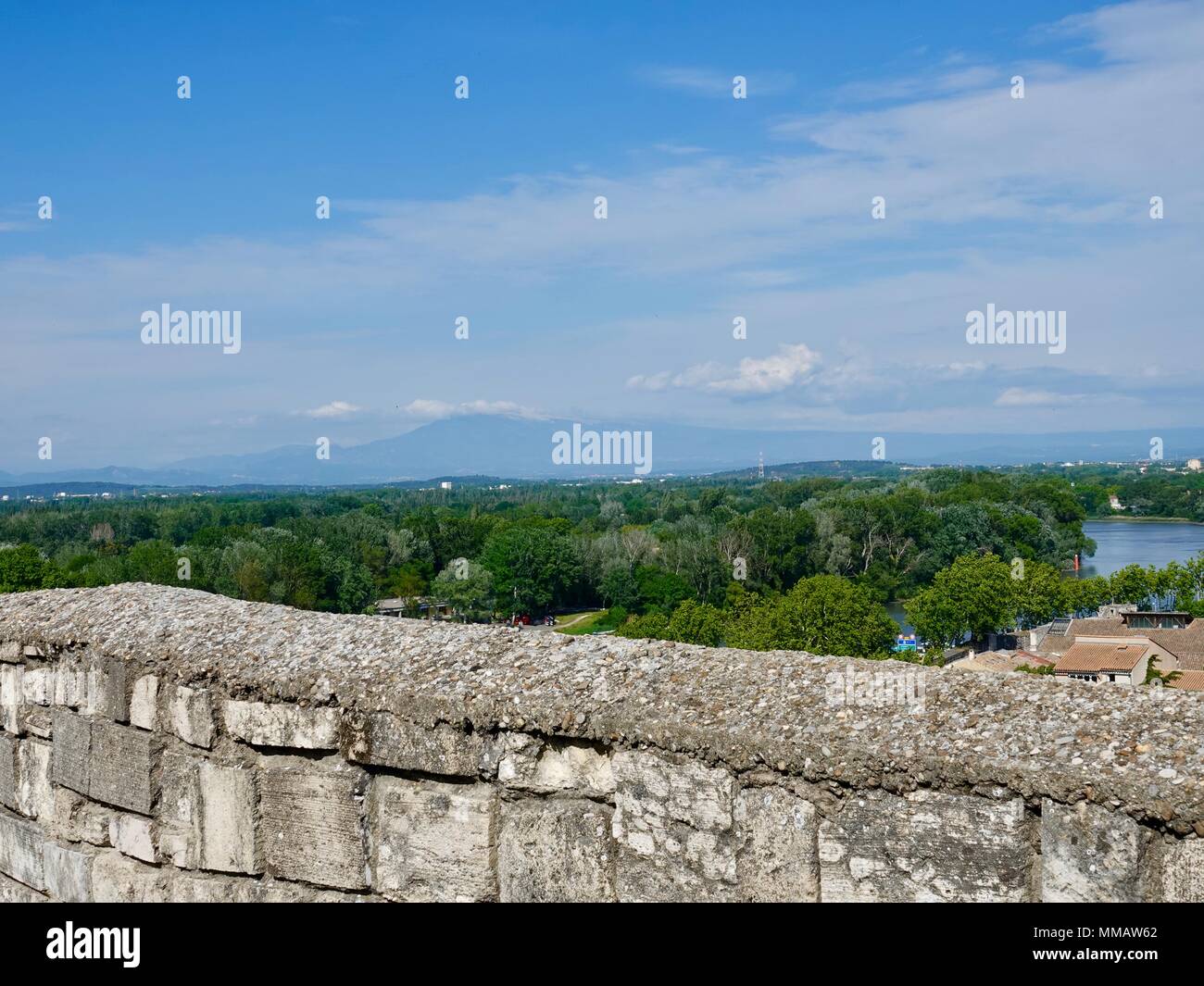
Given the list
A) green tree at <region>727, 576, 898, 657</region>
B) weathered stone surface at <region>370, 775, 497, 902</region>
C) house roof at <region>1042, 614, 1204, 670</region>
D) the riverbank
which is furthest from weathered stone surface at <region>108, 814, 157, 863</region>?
the riverbank

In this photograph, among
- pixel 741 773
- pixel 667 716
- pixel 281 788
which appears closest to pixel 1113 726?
pixel 741 773

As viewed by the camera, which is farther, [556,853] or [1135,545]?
[1135,545]

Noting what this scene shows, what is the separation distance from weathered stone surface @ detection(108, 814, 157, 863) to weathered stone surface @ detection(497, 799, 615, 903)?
127 cm

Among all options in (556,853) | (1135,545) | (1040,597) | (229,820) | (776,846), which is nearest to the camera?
(776,846)

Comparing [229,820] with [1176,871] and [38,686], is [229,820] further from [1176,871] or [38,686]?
[1176,871]

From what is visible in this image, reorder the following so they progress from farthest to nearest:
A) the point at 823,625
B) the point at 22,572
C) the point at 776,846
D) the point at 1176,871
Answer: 1. the point at 823,625
2. the point at 22,572
3. the point at 776,846
4. the point at 1176,871

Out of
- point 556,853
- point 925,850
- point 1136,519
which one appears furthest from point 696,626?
point 1136,519

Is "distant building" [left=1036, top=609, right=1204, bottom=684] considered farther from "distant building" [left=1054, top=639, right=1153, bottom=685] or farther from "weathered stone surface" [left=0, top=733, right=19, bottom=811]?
"weathered stone surface" [left=0, top=733, right=19, bottom=811]

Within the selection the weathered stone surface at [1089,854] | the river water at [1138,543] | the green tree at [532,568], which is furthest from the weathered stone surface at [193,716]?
the river water at [1138,543]

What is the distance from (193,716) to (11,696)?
1.03m

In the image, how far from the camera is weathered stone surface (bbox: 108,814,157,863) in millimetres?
3451

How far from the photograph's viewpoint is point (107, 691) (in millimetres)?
3547

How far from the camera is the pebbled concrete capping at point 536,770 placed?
2285mm
